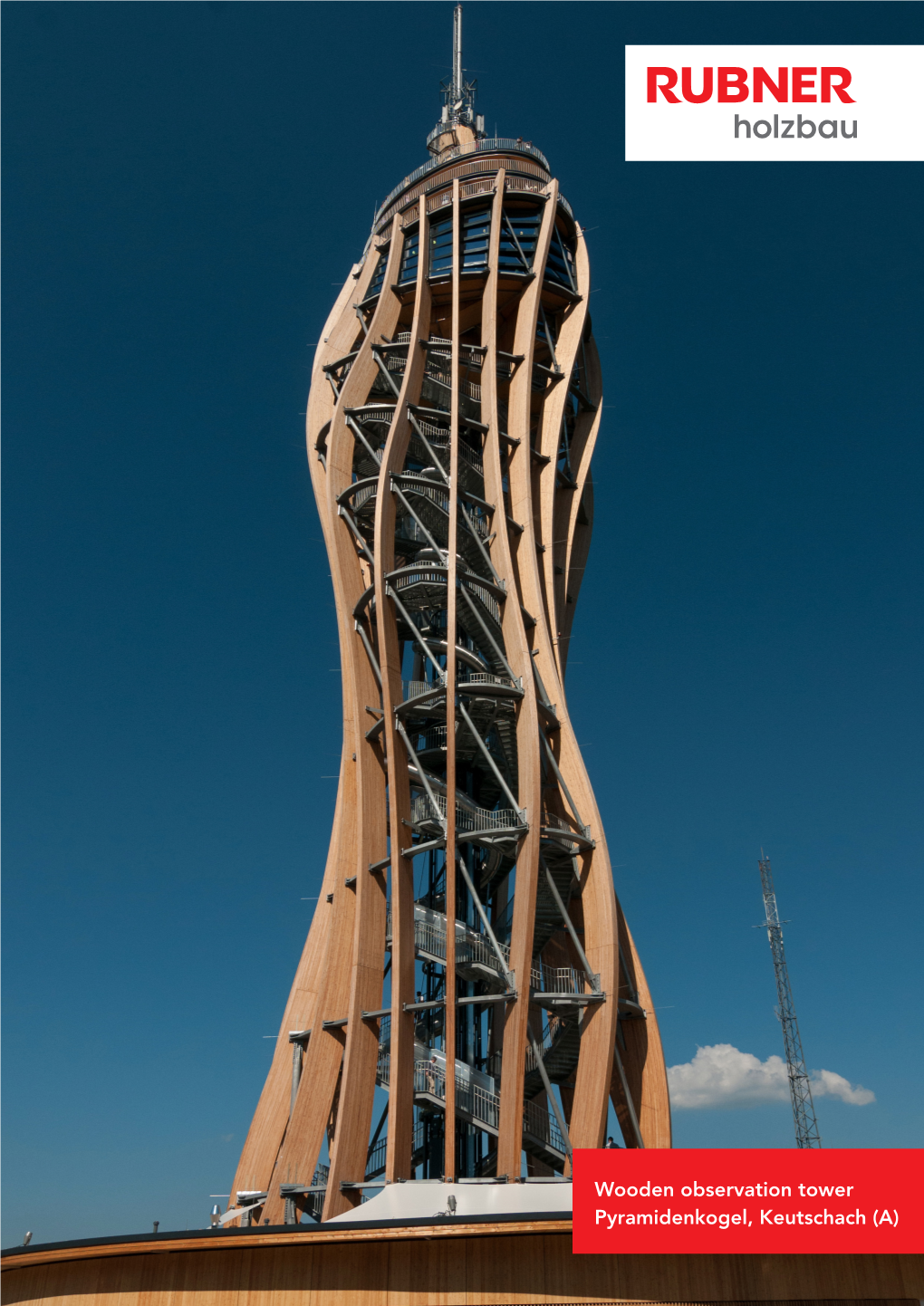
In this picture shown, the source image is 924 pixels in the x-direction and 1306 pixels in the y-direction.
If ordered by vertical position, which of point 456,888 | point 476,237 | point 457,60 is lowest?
point 456,888

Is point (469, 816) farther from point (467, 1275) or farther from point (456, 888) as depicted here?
point (467, 1275)

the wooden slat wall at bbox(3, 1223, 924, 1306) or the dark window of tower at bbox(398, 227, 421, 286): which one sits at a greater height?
the dark window of tower at bbox(398, 227, 421, 286)

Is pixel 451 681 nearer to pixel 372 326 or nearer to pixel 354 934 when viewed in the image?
pixel 354 934

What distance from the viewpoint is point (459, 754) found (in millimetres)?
23406

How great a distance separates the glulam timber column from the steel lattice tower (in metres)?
0.06

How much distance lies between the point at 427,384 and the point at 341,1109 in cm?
1699

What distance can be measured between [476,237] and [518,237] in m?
1.25

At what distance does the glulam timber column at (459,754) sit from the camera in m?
18.8

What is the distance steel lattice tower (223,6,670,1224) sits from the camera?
18.8m

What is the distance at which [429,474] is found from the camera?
1022 inches
